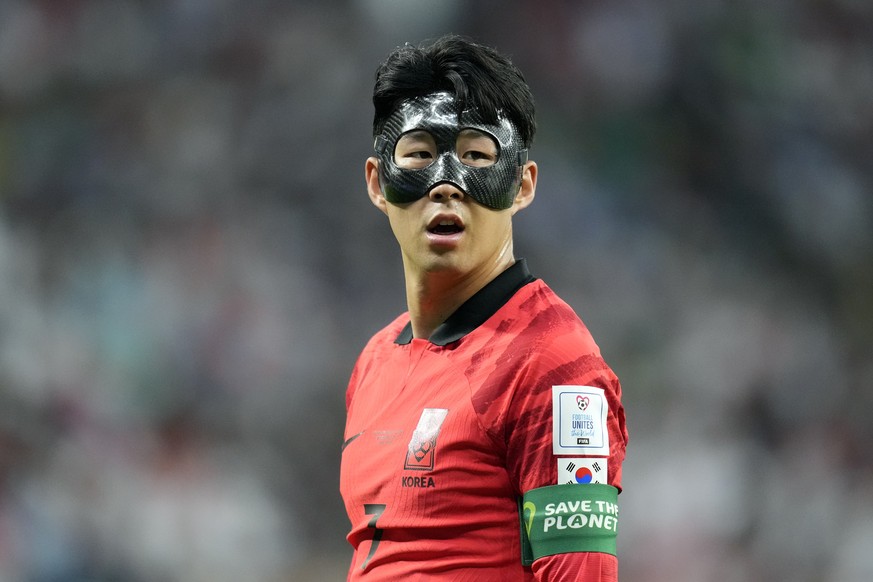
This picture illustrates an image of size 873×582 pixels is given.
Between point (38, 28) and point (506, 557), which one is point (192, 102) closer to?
point (38, 28)

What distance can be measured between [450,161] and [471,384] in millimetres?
459

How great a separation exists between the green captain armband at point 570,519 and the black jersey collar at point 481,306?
415mm

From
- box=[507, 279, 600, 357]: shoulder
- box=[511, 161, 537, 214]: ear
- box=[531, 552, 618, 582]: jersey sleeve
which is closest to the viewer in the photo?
box=[531, 552, 618, 582]: jersey sleeve

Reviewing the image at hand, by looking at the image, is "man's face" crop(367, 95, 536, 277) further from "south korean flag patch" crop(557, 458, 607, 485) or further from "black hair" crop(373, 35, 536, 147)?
"south korean flag patch" crop(557, 458, 607, 485)

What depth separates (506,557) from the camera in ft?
6.54

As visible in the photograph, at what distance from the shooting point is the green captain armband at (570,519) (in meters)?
1.90

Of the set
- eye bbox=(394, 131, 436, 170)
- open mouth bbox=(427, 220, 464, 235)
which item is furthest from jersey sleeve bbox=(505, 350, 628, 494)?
eye bbox=(394, 131, 436, 170)

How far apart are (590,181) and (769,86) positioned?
3.80 ft

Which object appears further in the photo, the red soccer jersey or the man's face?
the man's face

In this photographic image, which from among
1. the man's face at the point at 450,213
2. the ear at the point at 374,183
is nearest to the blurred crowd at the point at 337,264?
the ear at the point at 374,183

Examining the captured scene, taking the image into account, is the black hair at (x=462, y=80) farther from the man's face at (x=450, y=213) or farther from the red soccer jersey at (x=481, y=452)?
the red soccer jersey at (x=481, y=452)

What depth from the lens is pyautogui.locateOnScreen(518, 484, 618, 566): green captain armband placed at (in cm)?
190

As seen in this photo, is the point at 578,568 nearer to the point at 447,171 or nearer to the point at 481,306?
the point at 481,306

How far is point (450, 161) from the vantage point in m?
2.23
